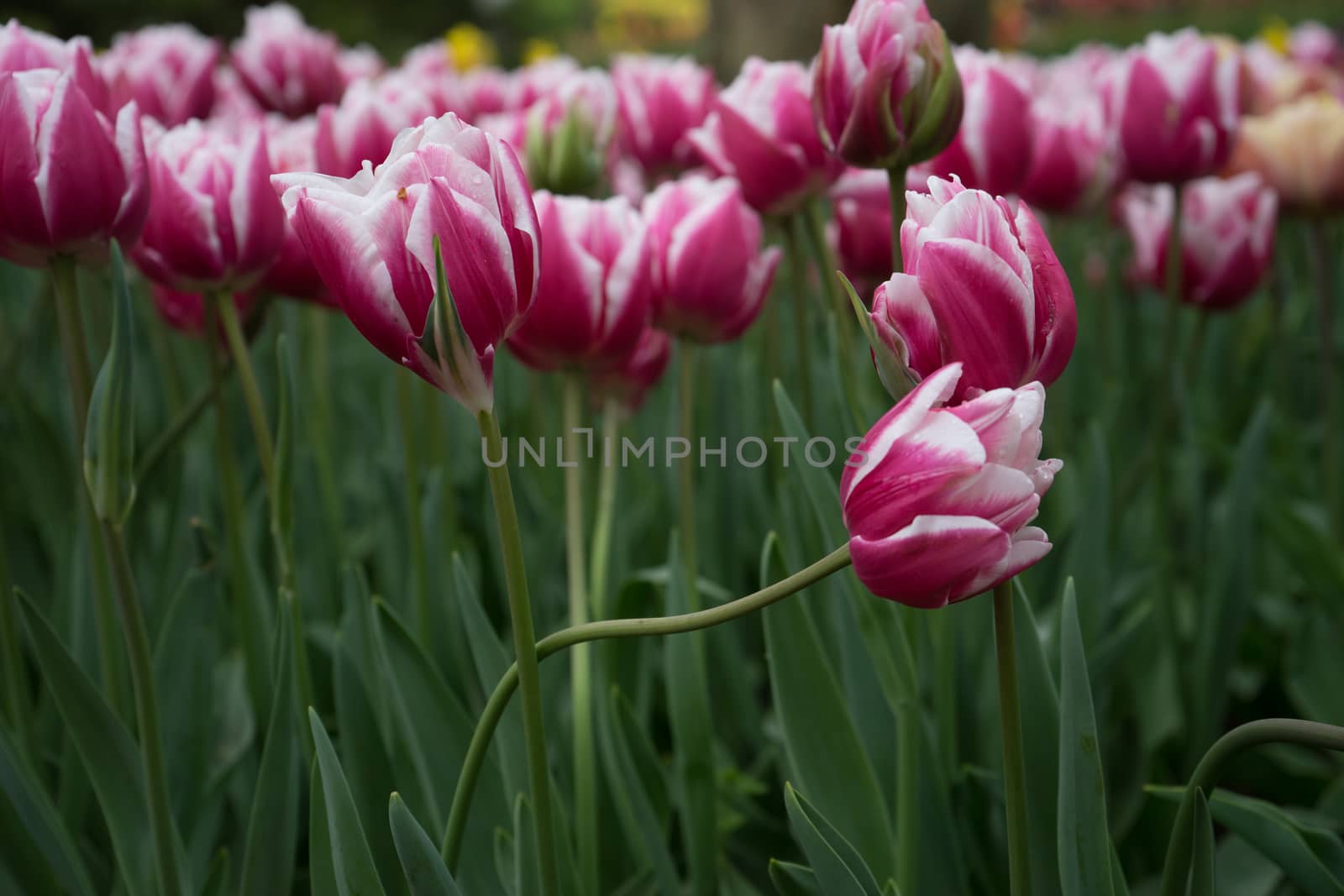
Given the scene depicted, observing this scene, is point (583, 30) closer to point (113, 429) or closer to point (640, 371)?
point (640, 371)

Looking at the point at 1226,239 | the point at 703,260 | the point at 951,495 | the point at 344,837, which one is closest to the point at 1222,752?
the point at 951,495

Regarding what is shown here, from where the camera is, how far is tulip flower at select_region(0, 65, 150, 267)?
697 mm

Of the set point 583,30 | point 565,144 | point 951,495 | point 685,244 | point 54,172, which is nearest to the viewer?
point 951,495

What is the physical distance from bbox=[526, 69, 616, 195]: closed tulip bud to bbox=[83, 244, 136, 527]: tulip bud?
636 mm

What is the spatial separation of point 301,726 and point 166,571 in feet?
1.14

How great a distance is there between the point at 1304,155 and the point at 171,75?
158 cm

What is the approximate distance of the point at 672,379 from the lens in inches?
68.8

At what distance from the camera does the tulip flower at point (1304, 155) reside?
1.47 meters

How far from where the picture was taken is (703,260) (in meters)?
0.93

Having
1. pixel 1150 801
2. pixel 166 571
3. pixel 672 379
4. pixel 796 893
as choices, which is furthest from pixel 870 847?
pixel 672 379

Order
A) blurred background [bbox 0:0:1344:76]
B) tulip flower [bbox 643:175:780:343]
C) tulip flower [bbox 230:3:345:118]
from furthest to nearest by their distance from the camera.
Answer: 1. blurred background [bbox 0:0:1344:76]
2. tulip flower [bbox 230:3:345:118]
3. tulip flower [bbox 643:175:780:343]

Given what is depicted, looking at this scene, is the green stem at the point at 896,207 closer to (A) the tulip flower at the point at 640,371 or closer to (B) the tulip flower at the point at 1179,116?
(A) the tulip flower at the point at 640,371

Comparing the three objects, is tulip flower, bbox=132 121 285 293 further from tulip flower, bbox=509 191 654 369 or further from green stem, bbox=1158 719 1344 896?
green stem, bbox=1158 719 1344 896

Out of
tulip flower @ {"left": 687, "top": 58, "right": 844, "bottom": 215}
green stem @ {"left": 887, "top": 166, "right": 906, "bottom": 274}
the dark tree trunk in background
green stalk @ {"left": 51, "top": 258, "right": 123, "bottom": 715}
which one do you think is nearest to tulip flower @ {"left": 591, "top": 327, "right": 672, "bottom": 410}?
tulip flower @ {"left": 687, "top": 58, "right": 844, "bottom": 215}
